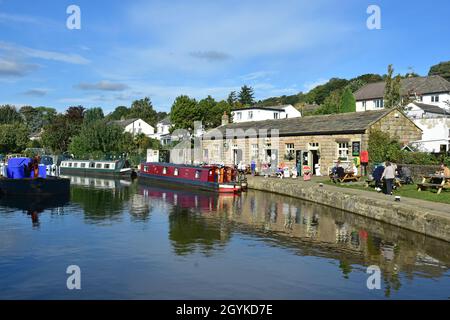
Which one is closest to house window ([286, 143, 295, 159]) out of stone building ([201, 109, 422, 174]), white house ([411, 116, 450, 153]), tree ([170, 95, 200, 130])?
stone building ([201, 109, 422, 174])

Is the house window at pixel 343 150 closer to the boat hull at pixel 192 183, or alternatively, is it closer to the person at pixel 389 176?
the boat hull at pixel 192 183

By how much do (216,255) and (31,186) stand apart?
56.4ft

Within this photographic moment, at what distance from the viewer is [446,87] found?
6159 cm

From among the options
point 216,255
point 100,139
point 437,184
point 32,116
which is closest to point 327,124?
point 437,184

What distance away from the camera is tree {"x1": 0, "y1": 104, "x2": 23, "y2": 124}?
13062 cm

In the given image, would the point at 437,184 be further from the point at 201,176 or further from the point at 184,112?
the point at 184,112

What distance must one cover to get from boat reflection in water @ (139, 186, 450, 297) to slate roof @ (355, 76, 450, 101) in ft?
156

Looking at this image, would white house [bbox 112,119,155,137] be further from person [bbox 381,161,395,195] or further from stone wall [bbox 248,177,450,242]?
person [bbox 381,161,395,195]

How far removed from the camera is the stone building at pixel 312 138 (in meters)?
27.6

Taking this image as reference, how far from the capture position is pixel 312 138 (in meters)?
30.2

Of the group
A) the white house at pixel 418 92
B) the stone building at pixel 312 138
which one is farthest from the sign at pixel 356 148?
the white house at pixel 418 92

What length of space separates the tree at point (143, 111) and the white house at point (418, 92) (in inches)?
2325
